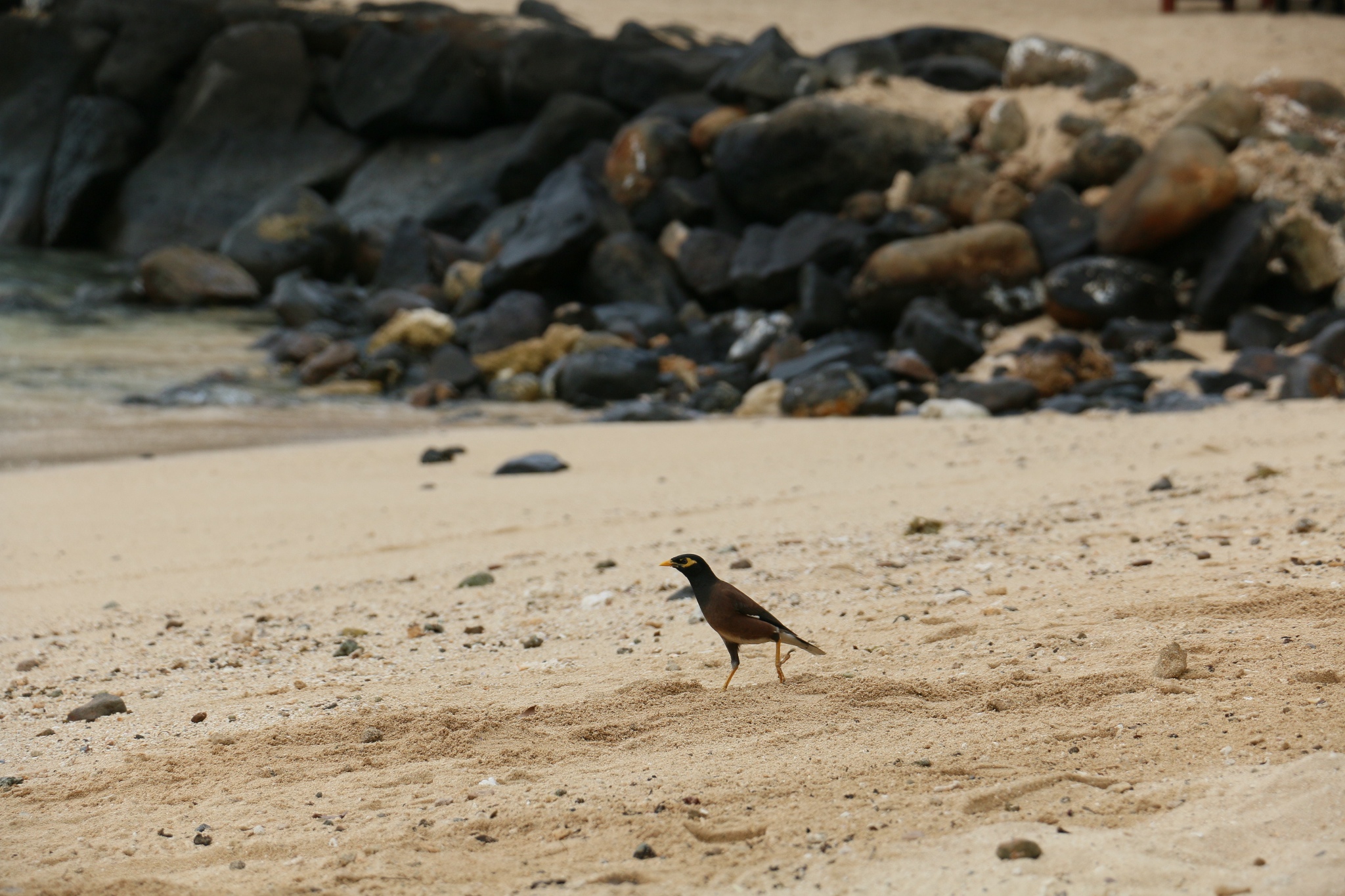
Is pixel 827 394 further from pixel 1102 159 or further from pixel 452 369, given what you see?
pixel 1102 159

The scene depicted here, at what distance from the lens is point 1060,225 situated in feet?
43.6

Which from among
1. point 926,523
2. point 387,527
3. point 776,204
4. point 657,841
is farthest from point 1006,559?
point 776,204

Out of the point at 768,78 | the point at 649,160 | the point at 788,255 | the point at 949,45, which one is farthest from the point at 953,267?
the point at 949,45

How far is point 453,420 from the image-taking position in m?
11.4

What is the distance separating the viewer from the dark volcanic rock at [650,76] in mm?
20406

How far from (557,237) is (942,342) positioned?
563 cm

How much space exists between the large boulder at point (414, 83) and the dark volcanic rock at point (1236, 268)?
1464cm

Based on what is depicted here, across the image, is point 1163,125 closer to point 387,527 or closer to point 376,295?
point 376,295

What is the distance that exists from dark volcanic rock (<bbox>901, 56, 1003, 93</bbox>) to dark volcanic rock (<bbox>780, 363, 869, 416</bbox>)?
924 cm

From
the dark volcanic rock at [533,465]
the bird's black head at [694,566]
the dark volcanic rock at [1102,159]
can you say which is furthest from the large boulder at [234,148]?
the bird's black head at [694,566]

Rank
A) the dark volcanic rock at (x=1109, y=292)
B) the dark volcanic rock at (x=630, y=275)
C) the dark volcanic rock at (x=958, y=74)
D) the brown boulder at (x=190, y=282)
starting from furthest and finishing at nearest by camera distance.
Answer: the brown boulder at (x=190, y=282) → the dark volcanic rock at (x=958, y=74) → the dark volcanic rock at (x=630, y=275) → the dark volcanic rock at (x=1109, y=292)

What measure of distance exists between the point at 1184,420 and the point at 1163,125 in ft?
26.2

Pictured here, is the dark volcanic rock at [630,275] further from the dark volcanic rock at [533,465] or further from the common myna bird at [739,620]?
the common myna bird at [739,620]

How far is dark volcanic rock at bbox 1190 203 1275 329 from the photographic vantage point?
39.3ft
